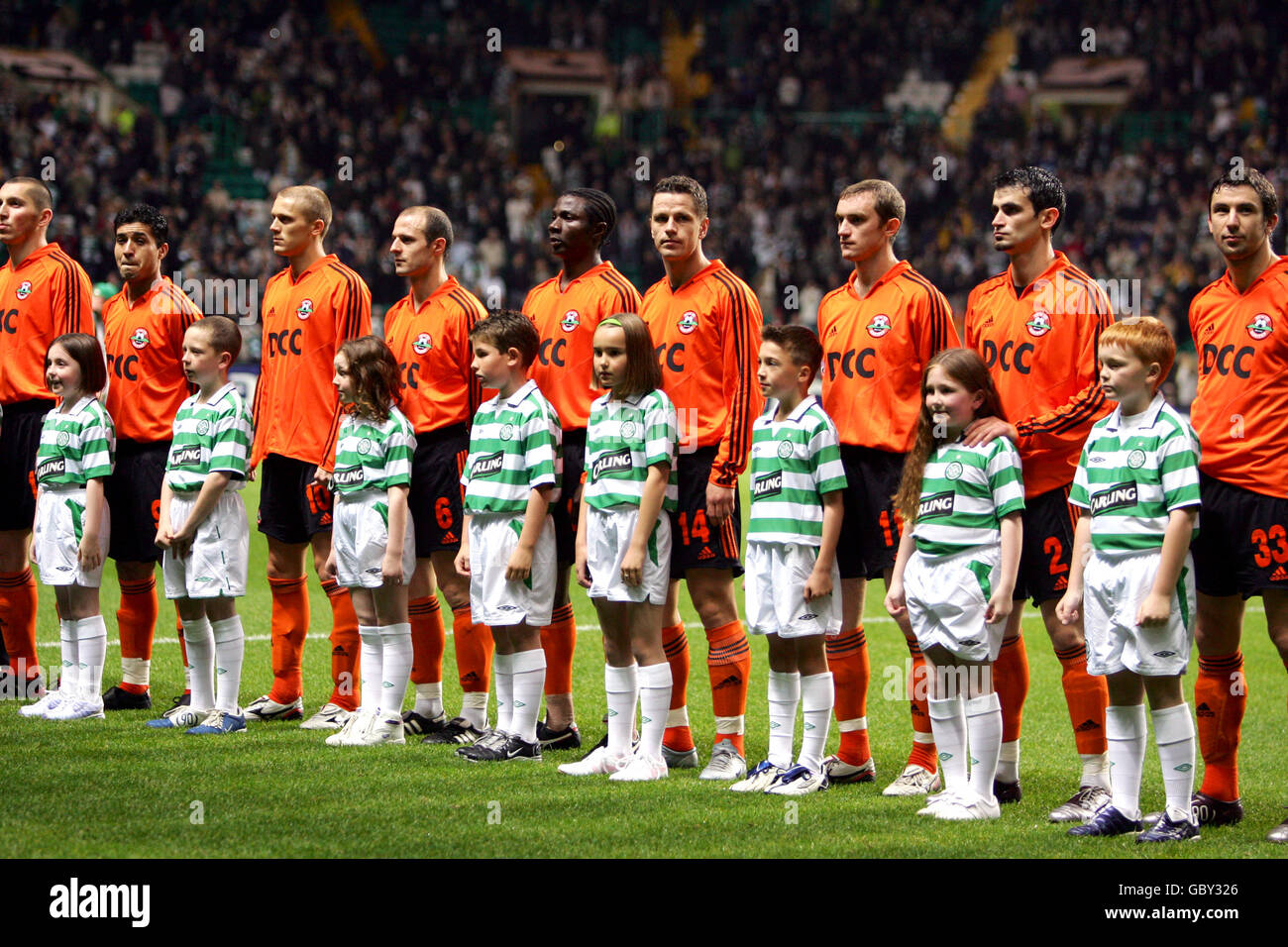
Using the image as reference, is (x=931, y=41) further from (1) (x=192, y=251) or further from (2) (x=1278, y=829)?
(2) (x=1278, y=829)

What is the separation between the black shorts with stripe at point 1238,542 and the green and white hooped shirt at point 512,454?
8.13 feet

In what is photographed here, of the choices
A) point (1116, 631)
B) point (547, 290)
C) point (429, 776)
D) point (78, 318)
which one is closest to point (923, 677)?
point (1116, 631)

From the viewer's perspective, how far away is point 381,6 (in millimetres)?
30969

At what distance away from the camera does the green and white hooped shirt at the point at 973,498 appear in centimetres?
531

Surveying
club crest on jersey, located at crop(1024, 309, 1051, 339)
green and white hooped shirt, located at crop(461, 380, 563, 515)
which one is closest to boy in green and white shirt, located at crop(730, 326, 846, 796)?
club crest on jersey, located at crop(1024, 309, 1051, 339)

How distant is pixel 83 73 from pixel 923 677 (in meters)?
24.4

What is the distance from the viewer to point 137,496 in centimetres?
741

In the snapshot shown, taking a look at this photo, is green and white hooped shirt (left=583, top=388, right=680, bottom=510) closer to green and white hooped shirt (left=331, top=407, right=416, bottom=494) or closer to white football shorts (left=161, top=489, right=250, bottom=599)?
green and white hooped shirt (left=331, top=407, right=416, bottom=494)

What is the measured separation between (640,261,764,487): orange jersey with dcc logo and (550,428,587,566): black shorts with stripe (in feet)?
1.75

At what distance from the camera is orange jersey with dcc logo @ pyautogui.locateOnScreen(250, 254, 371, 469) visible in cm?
713

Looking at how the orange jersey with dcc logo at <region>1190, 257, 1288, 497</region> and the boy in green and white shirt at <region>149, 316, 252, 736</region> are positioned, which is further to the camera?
the boy in green and white shirt at <region>149, 316, 252, 736</region>

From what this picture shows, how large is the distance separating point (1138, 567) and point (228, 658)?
4.01m

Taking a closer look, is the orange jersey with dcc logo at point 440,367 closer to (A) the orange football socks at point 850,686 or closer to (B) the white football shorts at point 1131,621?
(A) the orange football socks at point 850,686

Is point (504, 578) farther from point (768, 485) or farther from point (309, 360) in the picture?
point (309, 360)
